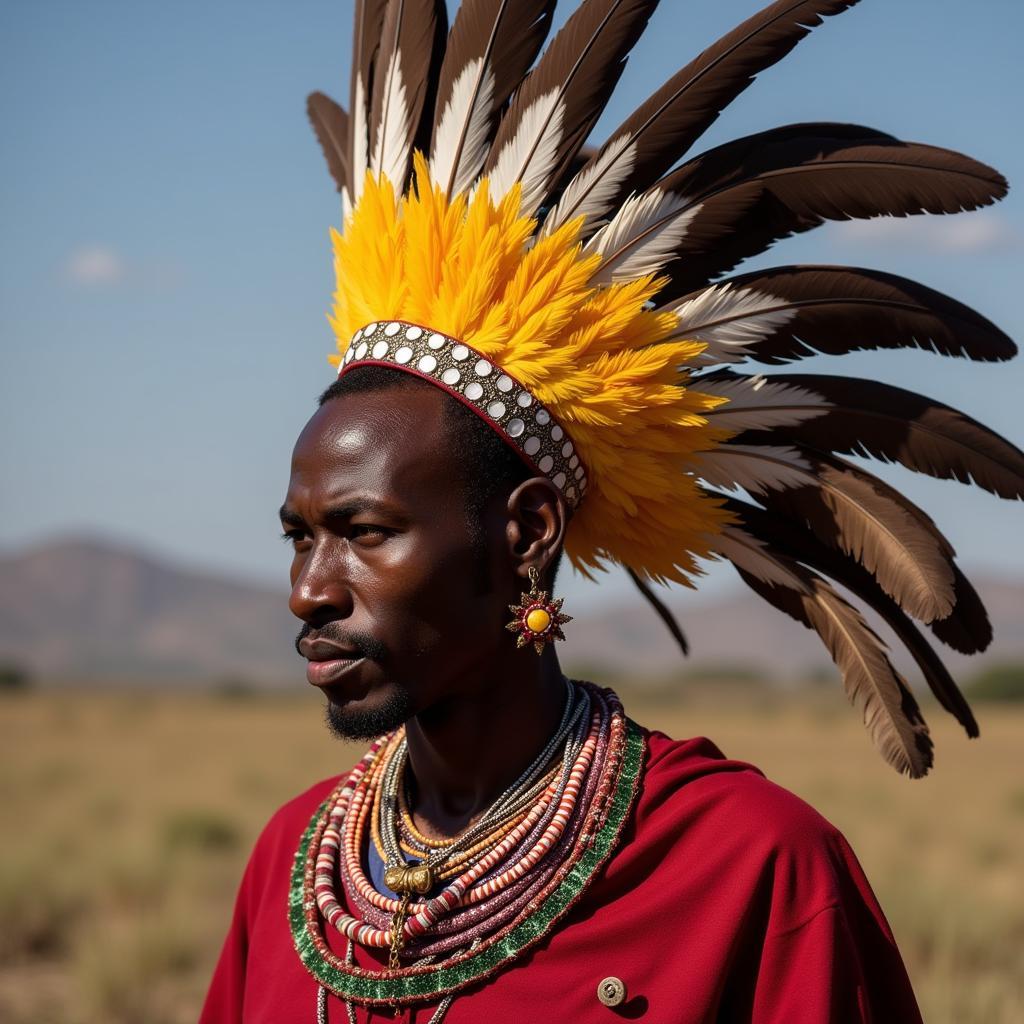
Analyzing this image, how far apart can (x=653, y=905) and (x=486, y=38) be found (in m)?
2.00

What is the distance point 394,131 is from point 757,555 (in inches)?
53.6

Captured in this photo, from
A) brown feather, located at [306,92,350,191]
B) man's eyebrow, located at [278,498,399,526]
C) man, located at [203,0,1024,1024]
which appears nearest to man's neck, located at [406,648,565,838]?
man, located at [203,0,1024,1024]

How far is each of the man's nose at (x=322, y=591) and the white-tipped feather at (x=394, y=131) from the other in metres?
1.00

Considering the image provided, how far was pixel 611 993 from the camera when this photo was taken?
2.70m

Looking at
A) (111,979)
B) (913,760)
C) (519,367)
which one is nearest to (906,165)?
(519,367)

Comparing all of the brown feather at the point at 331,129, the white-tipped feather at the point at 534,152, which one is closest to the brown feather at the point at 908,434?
the white-tipped feather at the point at 534,152

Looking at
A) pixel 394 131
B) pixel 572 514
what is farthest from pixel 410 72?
pixel 572 514

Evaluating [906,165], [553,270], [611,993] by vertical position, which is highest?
[906,165]

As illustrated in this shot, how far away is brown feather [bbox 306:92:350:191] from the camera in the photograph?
12.4 feet

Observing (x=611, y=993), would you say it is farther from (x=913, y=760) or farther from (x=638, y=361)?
(x=638, y=361)

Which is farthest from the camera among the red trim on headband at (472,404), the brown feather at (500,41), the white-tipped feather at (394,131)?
the white-tipped feather at (394,131)

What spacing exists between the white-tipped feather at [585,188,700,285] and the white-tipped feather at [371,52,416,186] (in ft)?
1.74

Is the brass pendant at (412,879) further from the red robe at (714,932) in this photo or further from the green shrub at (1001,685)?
the green shrub at (1001,685)

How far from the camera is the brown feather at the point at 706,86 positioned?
298 centimetres
